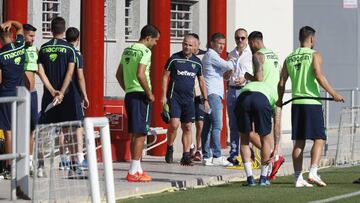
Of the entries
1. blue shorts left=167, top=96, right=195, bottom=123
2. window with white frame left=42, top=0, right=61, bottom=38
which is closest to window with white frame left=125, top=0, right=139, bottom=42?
window with white frame left=42, top=0, right=61, bottom=38

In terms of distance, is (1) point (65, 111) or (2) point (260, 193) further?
(1) point (65, 111)

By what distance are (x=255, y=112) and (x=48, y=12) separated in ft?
32.7

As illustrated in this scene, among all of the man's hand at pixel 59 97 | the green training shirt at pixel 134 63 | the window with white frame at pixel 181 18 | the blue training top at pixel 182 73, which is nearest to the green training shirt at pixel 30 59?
the man's hand at pixel 59 97

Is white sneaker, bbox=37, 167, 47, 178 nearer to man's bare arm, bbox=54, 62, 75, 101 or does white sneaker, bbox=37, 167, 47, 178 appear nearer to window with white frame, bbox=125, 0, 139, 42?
man's bare arm, bbox=54, 62, 75, 101

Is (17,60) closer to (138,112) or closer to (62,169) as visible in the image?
(138,112)

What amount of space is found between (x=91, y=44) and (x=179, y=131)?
2694mm

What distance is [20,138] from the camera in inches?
477

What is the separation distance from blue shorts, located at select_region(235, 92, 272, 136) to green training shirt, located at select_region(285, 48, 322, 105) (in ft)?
1.30

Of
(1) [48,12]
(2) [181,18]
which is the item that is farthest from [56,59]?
(2) [181,18]

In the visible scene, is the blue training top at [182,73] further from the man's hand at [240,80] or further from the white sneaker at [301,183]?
the white sneaker at [301,183]

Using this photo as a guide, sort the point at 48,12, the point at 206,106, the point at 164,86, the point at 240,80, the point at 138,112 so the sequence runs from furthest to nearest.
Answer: the point at 48,12 → the point at 240,80 → the point at 206,106 → the point at 164,86 → the point at 138,112

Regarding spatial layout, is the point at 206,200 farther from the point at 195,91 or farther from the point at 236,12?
the point at 236,12

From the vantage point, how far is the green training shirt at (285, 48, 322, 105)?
14172mm

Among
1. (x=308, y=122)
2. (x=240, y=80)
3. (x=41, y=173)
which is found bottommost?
(x=41, y=173)
